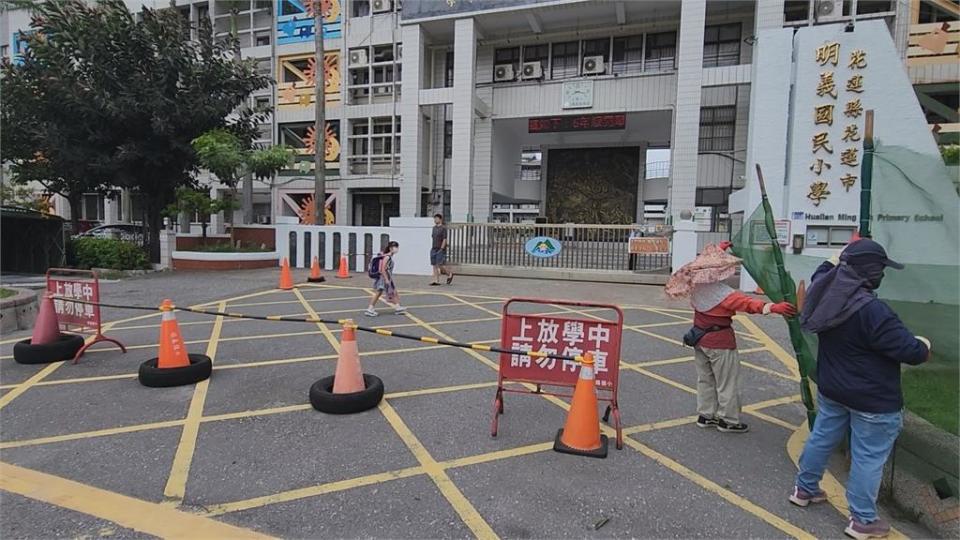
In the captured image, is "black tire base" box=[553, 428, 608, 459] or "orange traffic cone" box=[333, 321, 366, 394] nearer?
"black tire base" box=[553, 428, 608, 459]

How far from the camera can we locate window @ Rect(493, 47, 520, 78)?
2208cm

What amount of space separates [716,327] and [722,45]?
1969cm

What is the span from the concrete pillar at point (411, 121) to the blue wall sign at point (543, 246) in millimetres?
8201

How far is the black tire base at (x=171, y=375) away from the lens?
4879 mm

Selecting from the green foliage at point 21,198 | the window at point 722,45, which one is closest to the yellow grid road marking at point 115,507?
the window at point 722,45

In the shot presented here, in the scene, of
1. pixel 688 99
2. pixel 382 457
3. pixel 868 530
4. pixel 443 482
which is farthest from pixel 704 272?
pixel 688 99

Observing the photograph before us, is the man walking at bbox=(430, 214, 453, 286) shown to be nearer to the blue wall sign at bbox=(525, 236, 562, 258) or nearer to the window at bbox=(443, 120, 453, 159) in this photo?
the blue wall sign at bbox=(525, 236, 562, 258)

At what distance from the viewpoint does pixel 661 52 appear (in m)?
20.3

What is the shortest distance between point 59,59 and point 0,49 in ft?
79.4

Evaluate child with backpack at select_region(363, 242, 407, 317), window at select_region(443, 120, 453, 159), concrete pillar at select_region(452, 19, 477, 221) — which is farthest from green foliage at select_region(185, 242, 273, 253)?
window at select_region(443, 120, 453, 159)

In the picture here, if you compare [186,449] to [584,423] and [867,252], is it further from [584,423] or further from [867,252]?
[867,252]

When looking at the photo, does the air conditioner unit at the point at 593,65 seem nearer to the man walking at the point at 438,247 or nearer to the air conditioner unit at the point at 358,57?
the air conditioner unit at the point at 358,57

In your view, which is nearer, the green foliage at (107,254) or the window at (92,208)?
the green foliage at (107,254)

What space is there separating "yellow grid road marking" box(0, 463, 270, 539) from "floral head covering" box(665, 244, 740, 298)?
3.35m
